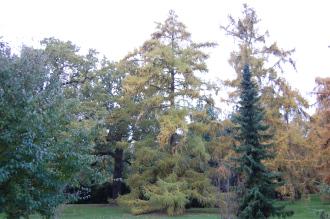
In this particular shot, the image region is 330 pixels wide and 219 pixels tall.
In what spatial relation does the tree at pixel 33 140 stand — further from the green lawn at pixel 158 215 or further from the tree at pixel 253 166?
the green lawn at pixel 158 215

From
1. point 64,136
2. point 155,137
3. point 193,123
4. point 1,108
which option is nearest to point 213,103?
point 193,123

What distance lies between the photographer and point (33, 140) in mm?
9391

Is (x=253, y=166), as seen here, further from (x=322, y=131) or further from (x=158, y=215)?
(x=322, y=131)

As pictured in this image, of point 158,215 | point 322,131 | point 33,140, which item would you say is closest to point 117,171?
point 158,215

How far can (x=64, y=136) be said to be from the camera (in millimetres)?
10906

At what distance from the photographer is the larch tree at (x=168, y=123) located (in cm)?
2831

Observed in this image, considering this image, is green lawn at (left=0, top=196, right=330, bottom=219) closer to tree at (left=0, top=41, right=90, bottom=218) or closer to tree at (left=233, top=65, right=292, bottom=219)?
tree at (left=233, top=65, right=292, bottom=219)

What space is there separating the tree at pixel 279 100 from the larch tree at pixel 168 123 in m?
2.83

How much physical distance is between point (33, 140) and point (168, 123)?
63.2ft

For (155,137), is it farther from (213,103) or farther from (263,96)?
(263,96)

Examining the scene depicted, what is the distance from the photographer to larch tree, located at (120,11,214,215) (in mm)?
A: 28312

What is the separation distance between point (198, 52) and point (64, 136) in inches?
836

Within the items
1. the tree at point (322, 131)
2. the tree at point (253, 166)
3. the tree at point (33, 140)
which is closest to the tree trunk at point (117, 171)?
the tree at point (322, 131)

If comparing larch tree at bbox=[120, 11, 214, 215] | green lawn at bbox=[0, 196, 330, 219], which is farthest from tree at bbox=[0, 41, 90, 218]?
larch tree at bbox=[120, 11, 214, 215]
